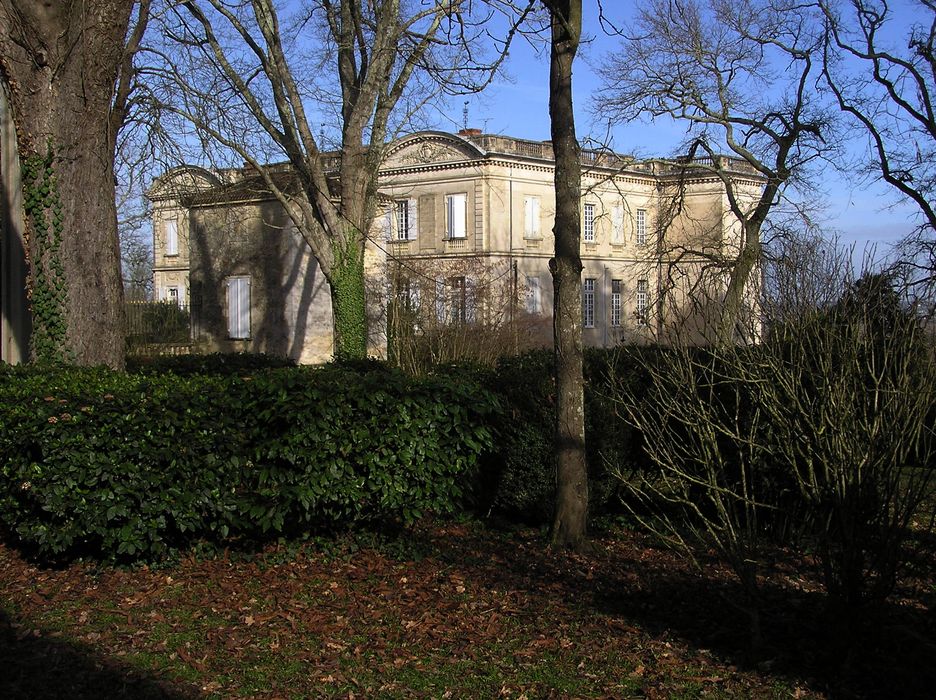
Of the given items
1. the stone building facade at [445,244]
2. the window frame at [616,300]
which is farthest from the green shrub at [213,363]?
the window frame at [616,300]

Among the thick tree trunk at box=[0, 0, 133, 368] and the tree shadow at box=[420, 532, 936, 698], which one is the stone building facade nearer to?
the thick tree trunk at box=[0, 0, 133, 368]

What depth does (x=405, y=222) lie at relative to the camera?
165ft

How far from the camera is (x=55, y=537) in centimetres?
704

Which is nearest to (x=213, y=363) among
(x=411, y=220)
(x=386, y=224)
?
(x=386, y=224)

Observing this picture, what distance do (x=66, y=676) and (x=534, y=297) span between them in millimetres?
39382

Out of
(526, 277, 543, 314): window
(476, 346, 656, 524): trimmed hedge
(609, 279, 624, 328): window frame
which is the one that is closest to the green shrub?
(476, 346, 656, 524): trimmed hedge

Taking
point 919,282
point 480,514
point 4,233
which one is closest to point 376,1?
point 4,233

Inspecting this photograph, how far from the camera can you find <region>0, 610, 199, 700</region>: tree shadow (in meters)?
5.09

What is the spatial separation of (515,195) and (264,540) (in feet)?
131

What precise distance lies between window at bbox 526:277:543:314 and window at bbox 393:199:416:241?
26.4 feet

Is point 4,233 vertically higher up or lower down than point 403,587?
higher up

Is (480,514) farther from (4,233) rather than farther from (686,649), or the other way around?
(4,233)

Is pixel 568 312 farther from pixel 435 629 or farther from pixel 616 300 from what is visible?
pixel 616 300

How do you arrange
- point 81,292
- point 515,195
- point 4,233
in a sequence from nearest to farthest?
point 81,292, point 4,233, point 515,195
